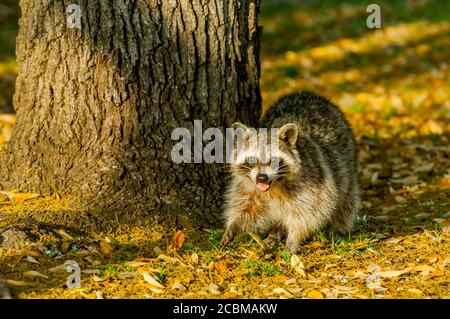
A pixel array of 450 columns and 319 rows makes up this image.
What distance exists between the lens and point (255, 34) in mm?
5738

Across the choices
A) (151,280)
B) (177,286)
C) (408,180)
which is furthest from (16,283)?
(408,180)

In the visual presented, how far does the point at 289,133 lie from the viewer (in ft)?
17.5

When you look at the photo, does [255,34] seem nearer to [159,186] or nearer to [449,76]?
[159,186]

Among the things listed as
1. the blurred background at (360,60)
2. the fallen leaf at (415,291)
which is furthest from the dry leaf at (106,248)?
the blurred background at (360,60)

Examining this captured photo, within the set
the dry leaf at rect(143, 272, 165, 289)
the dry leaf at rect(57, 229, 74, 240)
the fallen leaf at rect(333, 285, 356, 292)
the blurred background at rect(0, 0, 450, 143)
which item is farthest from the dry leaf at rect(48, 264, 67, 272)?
the blurred background at rect(0, 0, 450, 143)

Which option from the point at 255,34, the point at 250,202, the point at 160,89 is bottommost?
the point at 250,202

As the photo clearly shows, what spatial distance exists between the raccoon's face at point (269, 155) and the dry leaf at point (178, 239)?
2.07 ft

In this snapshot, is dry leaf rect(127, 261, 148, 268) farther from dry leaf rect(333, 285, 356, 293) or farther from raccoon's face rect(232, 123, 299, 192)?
dry leaf rect(333, 285, 356, 293)

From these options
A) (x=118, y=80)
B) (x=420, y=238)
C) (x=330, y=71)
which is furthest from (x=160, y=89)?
(x=330, y=71)

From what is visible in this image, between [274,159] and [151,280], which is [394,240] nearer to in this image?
[274,159]

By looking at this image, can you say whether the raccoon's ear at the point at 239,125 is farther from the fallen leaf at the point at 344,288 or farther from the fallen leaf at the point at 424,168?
the fallen leaf at the point at 424,168

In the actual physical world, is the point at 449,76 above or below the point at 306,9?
below

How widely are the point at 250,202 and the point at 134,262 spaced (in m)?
1.12
